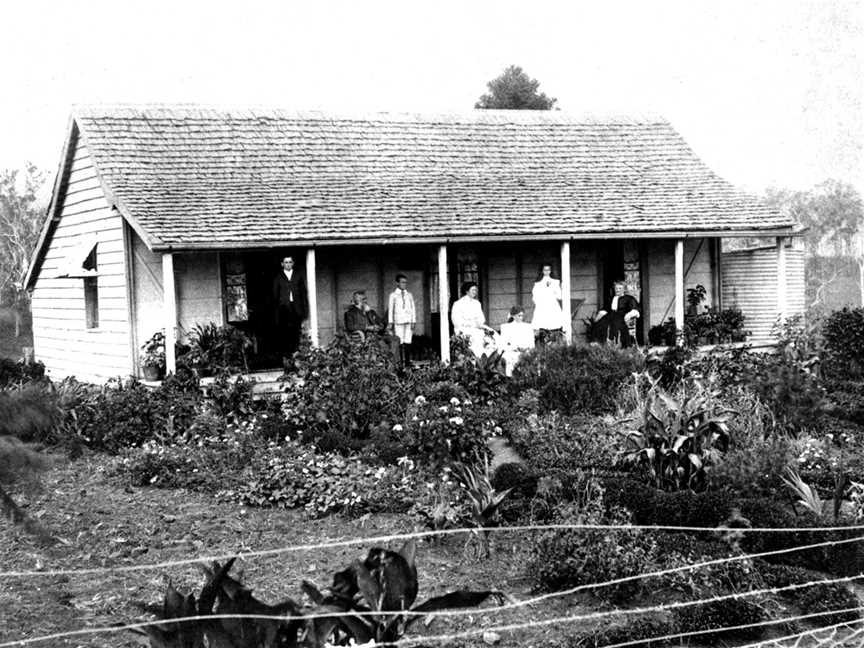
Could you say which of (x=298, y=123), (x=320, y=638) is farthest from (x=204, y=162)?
(x=320, y=638)

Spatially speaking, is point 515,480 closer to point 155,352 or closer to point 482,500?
point 482,500

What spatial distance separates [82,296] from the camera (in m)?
21.1

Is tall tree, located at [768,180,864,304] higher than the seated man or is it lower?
higher

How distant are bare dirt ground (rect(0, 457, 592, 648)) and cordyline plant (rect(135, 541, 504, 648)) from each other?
2176 mm

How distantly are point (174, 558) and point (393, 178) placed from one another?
42.1ft

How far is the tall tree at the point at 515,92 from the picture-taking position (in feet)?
140

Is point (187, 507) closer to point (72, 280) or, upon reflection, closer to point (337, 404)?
point (337, 404)

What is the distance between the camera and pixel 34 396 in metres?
3.69

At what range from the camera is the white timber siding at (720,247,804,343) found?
2327 cm

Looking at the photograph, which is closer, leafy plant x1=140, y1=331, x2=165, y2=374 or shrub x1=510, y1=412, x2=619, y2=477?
shrub x1=510, y1=412, x2=619, y2=477

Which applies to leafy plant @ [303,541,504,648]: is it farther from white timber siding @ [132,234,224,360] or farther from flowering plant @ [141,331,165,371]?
white timber siding @ [132,234,224,360]

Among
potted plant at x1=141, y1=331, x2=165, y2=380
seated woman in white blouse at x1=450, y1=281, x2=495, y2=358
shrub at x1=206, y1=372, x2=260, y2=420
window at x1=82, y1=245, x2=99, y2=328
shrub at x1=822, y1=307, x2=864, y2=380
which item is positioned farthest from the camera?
window at x1=82, y1=245, x2=99, y2=328

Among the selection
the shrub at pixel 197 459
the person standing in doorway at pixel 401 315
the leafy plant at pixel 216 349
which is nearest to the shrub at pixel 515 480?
the shrub at pixel 197 459

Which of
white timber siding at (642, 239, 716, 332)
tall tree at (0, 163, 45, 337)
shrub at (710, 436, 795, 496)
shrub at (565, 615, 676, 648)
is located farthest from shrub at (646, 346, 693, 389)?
tall tree at (0, 163, 45, 337)
